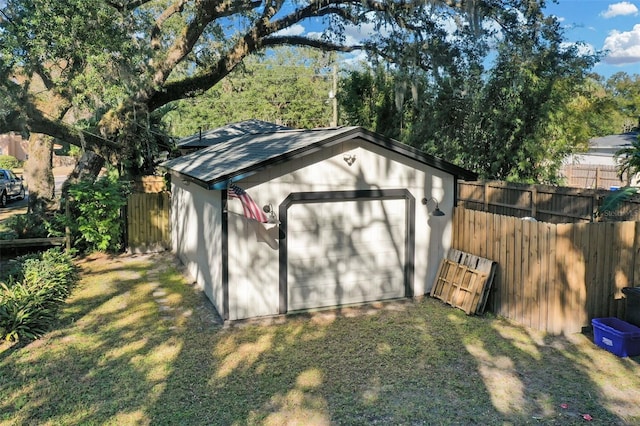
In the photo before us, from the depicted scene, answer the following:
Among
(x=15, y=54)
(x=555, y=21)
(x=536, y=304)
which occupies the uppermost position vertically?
(x=555, y=21)

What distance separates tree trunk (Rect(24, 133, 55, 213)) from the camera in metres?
14.9

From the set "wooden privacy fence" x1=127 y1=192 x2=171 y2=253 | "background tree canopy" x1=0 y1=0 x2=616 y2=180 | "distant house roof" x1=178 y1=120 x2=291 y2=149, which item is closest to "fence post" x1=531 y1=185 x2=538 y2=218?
"background tree canopy" x1=0 y1=0 x2=616 y2=180

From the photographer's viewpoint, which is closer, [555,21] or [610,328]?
[610,328]

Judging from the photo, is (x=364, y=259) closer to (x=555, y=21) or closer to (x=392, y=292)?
(x=392, y=292)

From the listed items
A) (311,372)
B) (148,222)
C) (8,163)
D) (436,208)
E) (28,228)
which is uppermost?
(8,163)

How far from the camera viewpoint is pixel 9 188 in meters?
22.5

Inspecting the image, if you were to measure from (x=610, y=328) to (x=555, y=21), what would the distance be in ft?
32.2

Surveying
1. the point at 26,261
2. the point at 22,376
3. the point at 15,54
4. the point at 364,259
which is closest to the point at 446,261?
the point at 364,259

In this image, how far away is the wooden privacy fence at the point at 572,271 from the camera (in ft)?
22.0

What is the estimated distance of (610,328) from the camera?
20.4 feet

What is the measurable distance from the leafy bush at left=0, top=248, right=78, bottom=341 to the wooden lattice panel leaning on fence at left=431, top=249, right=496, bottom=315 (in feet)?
20.5

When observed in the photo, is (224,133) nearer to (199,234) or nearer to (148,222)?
(148,222)

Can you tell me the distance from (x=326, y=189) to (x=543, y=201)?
5522mm

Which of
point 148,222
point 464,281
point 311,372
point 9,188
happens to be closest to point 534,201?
point 464,281
